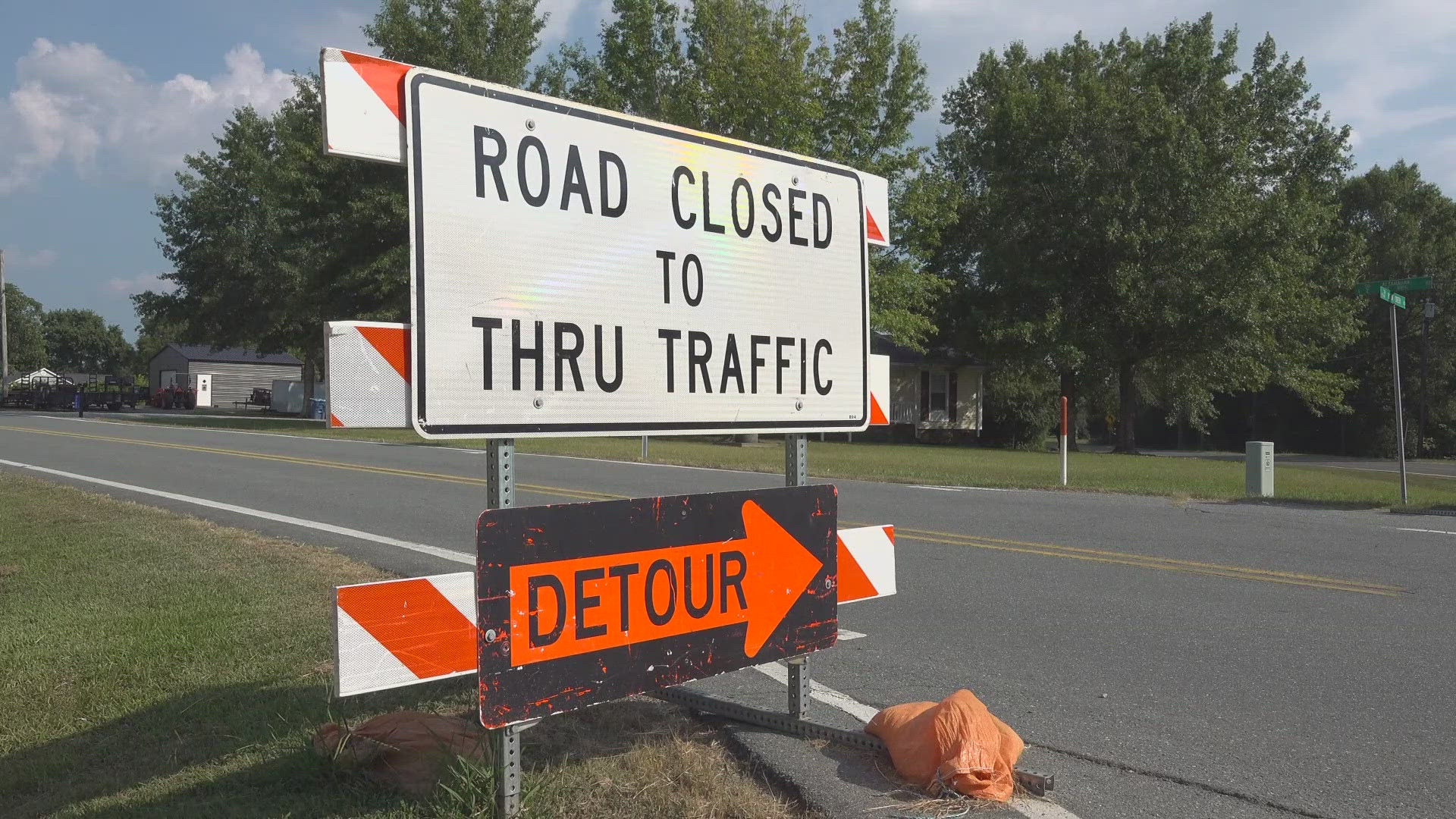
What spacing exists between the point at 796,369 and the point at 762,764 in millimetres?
1485

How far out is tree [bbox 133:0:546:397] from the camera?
108ft

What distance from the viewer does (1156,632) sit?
620cm

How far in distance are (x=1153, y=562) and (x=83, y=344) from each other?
13650 cm

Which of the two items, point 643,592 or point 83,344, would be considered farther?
point 83,344

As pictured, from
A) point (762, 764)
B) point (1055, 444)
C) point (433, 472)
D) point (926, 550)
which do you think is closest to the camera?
point (762, 764)

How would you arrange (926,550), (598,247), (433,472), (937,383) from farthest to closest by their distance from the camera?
(937,383) < (433,472) < (926,550) < (598,247)

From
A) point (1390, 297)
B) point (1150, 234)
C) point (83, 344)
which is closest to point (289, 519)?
point (1390, 297)

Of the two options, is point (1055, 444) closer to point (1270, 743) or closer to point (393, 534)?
point (393, 534)

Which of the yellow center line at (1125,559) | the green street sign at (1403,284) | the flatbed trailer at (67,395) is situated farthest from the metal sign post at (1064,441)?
the flatbed trailer at (67,395)

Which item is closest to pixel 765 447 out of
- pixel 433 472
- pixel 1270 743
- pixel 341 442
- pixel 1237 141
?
pixel 341 442

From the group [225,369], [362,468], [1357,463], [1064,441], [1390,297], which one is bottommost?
[1357,463]

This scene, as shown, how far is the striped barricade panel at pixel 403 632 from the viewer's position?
3109 mm

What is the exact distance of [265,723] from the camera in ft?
14.0

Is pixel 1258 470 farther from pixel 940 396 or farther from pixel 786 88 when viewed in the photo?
pixel 940 396
